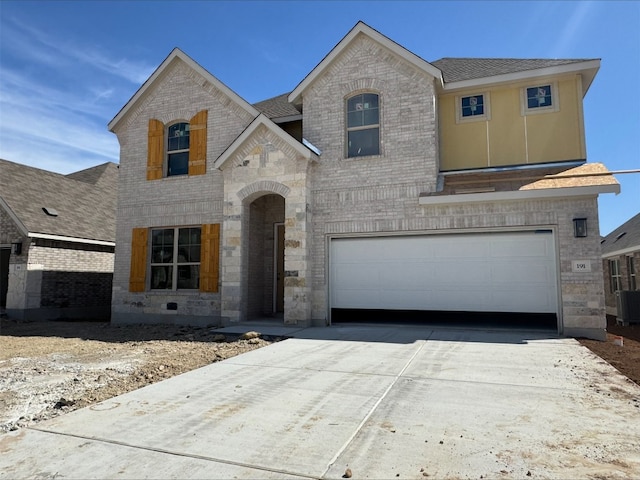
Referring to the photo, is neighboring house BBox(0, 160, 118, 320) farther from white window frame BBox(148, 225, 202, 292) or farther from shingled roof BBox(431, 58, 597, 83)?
shingled roof BBox(431, 58, 597, 83)

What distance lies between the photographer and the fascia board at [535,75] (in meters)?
10.7

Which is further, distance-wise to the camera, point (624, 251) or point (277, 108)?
point (624, 251)

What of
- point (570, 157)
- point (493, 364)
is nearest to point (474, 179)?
point (570, 157)

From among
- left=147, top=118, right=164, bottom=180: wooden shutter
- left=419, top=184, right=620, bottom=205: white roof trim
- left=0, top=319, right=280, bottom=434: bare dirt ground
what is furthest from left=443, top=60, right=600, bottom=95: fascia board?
left=147, top=118, right=164, bottom=180: wooden shutter

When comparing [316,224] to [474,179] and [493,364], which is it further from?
[493,364]

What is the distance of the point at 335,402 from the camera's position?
15.5 feet

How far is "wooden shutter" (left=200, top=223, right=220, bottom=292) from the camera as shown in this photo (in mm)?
12391

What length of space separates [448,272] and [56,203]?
15.6 m

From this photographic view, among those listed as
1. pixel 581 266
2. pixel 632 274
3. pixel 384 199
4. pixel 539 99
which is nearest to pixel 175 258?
pixel 384 199

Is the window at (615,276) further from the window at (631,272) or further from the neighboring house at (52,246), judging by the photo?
the neighboring house at (52,246)

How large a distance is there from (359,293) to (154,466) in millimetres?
8542

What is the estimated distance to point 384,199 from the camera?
11094mm

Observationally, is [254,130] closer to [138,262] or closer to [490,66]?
[138,262]

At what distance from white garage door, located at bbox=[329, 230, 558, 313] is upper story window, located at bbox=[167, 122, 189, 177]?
568cm
